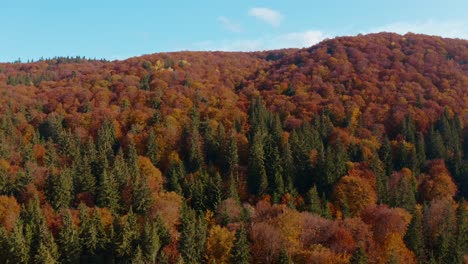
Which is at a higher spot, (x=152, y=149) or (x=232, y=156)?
(x=152, y=149)

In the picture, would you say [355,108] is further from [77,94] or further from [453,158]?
[77,94]

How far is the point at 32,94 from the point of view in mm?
151625

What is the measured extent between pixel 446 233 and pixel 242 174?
140 ft

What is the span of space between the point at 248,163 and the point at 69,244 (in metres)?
46.4

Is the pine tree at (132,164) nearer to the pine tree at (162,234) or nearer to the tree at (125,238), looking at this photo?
the pine tree at (162,234)

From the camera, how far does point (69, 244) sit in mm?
60312

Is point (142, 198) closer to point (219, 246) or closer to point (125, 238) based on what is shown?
point (125, 238)

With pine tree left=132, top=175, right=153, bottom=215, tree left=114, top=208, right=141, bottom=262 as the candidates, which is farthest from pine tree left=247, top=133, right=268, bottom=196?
tree left=114, top=208, right=141, bottom=262

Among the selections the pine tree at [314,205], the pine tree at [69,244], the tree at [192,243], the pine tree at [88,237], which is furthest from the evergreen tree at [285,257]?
the pine tree at [69,244]

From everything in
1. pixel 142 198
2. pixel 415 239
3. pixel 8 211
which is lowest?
pixel 415 239

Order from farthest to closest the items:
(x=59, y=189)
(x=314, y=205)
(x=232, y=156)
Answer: (x=232, y=156) → (x=59, y=189) → (x=314, y=205)

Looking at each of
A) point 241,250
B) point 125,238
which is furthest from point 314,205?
point 125,238

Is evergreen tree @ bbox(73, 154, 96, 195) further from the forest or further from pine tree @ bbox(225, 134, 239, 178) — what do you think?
pine tree @ bbox(225, 134, 239, 178)

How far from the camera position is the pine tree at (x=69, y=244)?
60062 mm
